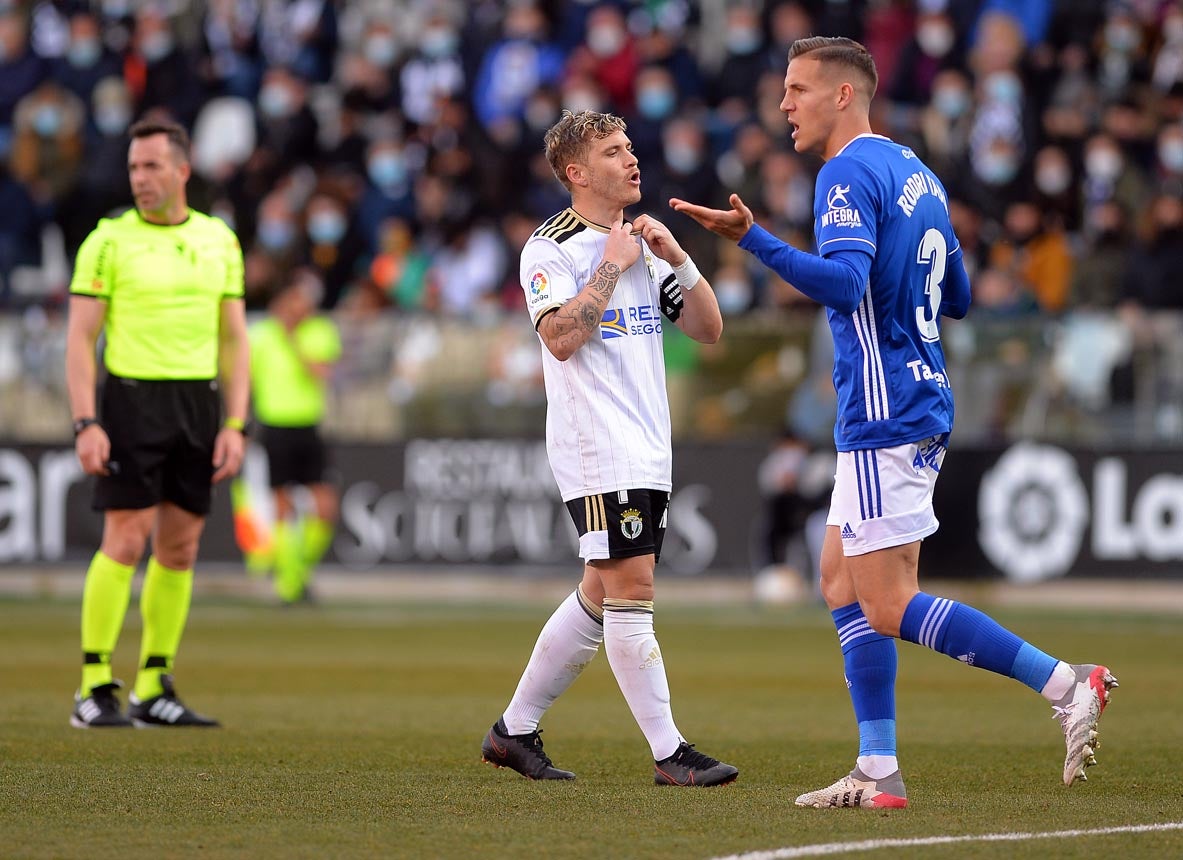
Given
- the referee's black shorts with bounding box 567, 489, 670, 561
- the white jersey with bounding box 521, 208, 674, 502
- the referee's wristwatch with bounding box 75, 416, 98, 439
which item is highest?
the white jersey with bounding box 521, 208, 674, 502

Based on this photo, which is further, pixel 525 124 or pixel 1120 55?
pixel 525 124

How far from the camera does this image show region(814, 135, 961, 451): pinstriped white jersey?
606 centimetres

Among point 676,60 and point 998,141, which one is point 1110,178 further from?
point 676,60

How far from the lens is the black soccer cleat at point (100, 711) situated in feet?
27.7

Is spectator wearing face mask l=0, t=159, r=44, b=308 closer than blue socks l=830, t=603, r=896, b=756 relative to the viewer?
No

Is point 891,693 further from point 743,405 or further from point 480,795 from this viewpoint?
point 743,405

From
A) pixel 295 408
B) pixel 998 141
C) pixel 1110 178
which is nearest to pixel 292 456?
pixel 295 408

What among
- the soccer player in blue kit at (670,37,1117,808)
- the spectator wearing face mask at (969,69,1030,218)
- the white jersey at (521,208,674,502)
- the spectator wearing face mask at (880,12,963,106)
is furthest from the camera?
the spectator wearing face mask at (880,12,963,106)

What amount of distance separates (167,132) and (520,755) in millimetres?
3473

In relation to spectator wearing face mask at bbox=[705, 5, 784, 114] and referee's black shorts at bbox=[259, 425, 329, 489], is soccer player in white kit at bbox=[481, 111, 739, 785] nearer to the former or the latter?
referee's black shorts at bbox=[259, 425, 329, 489]

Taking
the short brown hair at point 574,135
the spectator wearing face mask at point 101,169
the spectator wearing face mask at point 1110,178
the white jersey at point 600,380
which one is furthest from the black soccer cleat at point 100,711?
the spectator wearing face mask at point 101,169

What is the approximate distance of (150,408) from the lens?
28.3ft

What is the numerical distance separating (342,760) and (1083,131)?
1329 cm

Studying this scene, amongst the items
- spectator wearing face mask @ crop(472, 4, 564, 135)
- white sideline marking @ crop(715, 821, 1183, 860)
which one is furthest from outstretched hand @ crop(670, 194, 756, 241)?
spectator wearing face mask @ crop(472, 4, 564, 135)
